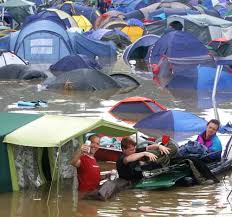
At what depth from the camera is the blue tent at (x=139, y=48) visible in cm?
2889

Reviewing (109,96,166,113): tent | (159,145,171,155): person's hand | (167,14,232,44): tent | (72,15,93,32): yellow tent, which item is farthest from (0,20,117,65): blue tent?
(159,145,171,155): person's hand

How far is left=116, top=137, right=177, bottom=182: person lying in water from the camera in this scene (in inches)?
399

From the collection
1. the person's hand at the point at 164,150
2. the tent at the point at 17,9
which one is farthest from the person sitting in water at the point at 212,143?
the tent at the point at 17,9

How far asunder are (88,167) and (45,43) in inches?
724

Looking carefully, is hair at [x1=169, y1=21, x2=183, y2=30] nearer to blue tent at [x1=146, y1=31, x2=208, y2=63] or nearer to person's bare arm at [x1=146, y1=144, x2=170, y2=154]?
blue tent at [x1=146, y1=31, x2=208, y2=63]

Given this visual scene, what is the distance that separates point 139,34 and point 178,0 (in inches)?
451

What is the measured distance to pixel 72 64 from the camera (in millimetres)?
24094

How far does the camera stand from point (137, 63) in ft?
93.7

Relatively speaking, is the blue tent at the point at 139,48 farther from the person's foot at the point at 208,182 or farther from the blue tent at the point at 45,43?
the person's foot at the point at 208,182

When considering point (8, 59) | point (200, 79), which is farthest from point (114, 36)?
point (200, 79)

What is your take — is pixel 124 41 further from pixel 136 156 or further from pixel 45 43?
pixel 136 156

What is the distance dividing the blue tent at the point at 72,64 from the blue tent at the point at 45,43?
2.76 m

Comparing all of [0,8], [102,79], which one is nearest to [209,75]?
[102,79]

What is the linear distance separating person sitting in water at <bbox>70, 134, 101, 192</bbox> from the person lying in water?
1.23ft
